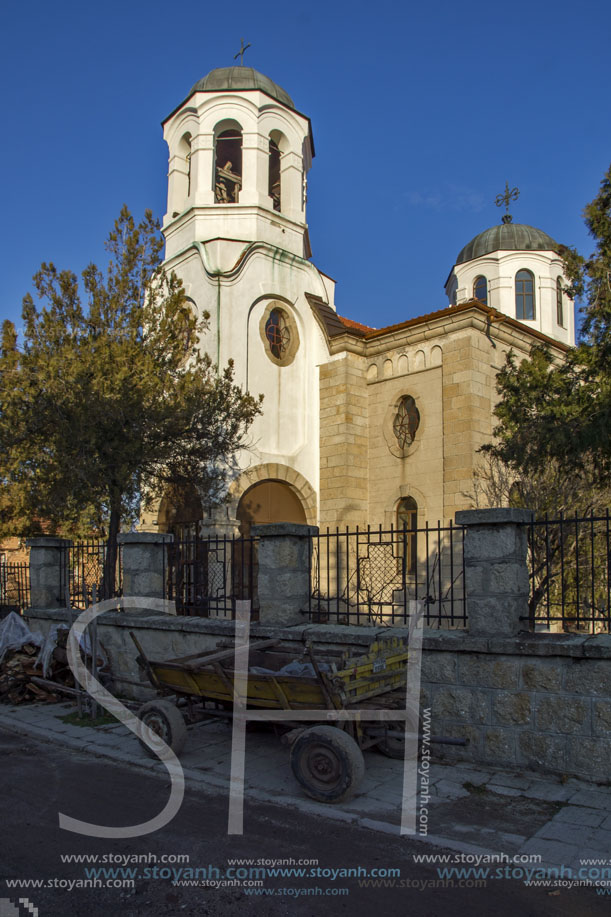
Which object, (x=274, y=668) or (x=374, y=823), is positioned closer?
(x=374, y=823)

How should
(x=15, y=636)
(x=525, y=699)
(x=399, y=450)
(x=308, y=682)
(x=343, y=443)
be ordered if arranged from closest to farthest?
(x=308, y=682) → (x=525, y=699) → (x=15, y=636) → (x=399, y=450) → (x=343, y=443)

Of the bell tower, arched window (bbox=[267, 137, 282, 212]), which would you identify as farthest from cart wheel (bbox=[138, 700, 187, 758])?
arched window (bbox=[267, 137, 282, 212])

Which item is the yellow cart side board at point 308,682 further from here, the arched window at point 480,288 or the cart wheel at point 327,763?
the arched window at point 480,288

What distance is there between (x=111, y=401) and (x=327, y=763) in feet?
23.4

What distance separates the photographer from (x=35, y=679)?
9.49 meters

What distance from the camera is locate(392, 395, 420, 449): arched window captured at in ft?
55.7

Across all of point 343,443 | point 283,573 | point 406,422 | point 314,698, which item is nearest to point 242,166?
point 343,443

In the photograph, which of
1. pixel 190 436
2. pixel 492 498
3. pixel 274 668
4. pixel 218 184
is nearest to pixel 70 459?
pixel 190 436

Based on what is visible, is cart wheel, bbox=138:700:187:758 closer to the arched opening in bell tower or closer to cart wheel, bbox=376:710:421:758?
cart wheel, bbox=376:710:421:758

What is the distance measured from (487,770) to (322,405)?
12.9m

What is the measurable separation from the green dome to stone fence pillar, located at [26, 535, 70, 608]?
20247 millimetres

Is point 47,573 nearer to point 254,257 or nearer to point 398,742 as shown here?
point 398,742

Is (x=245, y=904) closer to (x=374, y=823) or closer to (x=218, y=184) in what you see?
(x=374, y=823)

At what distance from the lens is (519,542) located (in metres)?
6.40
